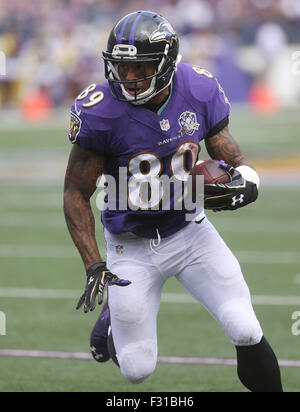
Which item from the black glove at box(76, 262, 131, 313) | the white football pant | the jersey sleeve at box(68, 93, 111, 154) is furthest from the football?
the black glove at box(76, 262, 131, 313)

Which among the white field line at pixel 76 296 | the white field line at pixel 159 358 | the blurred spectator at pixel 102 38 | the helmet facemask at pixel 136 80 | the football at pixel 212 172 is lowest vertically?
the blurred spectator at pixel 102 38

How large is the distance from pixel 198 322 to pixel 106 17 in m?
19.7

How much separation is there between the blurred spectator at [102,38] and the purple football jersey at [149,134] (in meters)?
18.2

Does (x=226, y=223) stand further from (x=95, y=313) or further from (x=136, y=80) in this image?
(x=136, y=80)

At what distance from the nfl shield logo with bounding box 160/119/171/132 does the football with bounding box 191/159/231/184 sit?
219 mm

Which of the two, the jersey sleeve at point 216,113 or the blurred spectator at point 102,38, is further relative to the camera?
the blurred spectator at point 102,38

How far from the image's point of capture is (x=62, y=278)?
7.49 m

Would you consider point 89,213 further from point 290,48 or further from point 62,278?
point 290,48

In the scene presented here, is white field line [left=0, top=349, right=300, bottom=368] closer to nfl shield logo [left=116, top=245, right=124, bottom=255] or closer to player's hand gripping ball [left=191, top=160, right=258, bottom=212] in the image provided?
nfl shield logo [left=116, top=245, right=124, bottom=255]

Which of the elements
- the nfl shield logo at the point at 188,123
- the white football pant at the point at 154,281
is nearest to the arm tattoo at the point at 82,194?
the white football pant at the point at 154,281

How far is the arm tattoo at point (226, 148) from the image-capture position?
4.28 m

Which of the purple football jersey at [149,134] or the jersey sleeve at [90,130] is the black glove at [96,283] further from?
the jersey sleeve at [90,130]

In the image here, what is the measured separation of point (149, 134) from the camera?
163 inches
